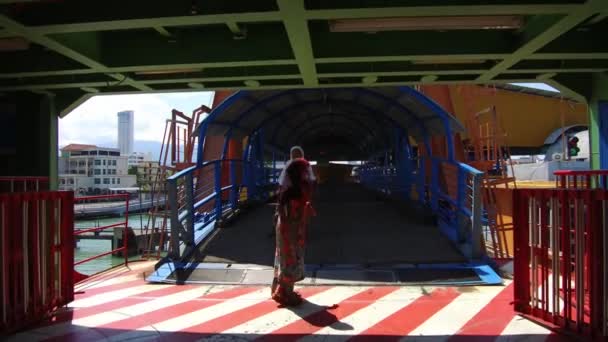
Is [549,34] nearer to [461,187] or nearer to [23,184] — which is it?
[461,187]

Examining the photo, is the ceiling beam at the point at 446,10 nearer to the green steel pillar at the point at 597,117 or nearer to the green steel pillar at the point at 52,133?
the green steel pillar at the point at 597,117

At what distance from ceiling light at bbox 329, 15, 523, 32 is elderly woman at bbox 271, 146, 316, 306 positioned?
5.62ft

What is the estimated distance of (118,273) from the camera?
7406 mm

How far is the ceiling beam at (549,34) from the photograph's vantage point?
3.92 m

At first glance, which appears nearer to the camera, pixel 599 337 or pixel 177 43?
pixel 599 337

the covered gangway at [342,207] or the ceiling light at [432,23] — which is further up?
the ceiling light at [432,23]

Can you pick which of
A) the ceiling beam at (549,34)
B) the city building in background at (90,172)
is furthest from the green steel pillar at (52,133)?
the city building in background at (90,172)

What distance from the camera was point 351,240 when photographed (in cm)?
853

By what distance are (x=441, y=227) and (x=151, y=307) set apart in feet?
19.4

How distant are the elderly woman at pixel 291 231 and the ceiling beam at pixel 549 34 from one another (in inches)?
107

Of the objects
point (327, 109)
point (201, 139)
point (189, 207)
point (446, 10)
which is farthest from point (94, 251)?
point (446, 10)

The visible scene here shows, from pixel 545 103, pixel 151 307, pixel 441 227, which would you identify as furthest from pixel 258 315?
pixel 545 103

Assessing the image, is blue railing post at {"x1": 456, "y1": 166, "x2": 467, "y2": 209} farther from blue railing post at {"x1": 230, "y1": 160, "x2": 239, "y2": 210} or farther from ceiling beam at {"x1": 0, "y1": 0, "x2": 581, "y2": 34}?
blue railing post at {"x1": 230, "y1": 160, "x2": 239, "y2": 210}

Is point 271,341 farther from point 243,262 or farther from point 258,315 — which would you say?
point 243,262
